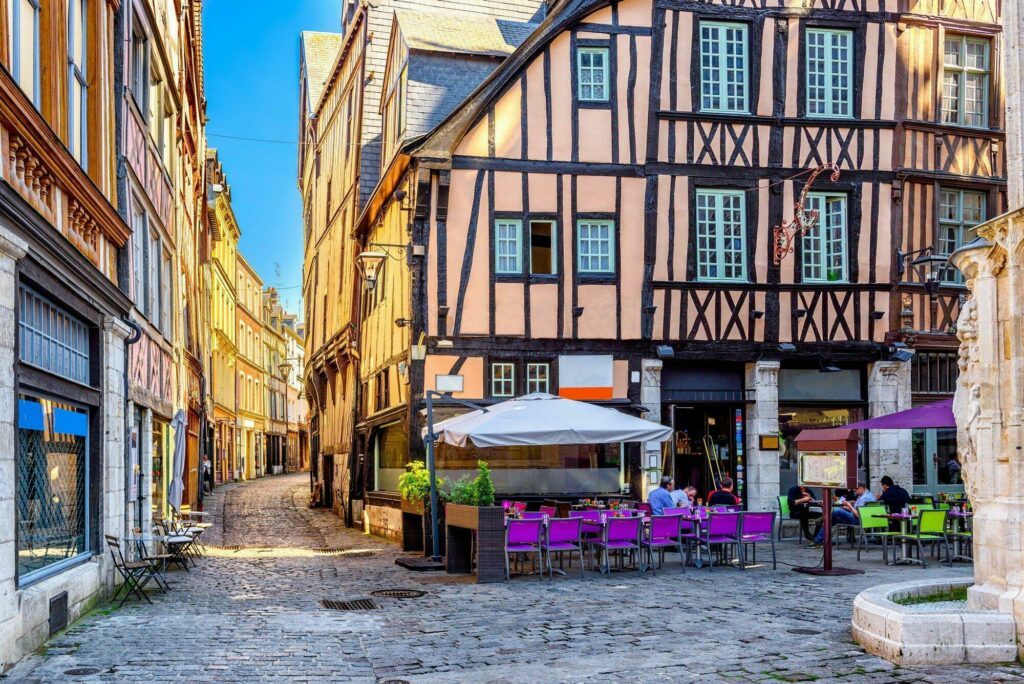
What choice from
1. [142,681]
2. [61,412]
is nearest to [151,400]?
[61,412]

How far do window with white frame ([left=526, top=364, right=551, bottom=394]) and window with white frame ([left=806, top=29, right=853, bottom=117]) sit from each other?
5.79m

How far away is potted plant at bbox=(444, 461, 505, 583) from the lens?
11.9 meters

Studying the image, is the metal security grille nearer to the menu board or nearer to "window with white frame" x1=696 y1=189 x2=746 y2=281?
the menu board

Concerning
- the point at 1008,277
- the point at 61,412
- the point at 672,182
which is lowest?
the point at 61,412

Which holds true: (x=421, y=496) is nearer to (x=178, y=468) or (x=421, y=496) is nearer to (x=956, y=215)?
(x=178, y=468)

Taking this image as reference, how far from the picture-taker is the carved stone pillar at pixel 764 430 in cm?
1722

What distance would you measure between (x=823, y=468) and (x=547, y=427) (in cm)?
301

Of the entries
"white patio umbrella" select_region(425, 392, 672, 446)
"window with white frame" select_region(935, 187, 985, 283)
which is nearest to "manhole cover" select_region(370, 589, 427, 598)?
"white patio umbrella" select_region(425, 392, 672, 446)

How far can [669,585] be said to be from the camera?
11.4 meters

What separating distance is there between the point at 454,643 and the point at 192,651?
1.83m

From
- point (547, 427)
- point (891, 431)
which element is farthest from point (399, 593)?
point (891, 431)

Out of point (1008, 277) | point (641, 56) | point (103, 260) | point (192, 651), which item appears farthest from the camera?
point (641, 56)

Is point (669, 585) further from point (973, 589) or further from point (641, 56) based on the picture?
Answer: point (641, 56)

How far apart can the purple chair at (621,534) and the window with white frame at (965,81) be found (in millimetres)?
9600
